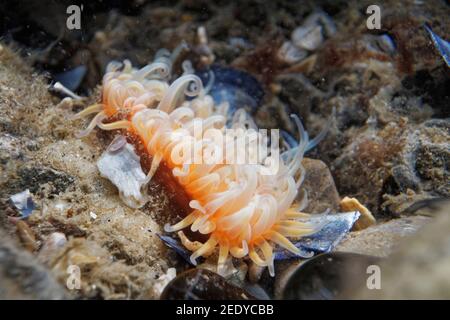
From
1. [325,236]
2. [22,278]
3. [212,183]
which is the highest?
[212,183]

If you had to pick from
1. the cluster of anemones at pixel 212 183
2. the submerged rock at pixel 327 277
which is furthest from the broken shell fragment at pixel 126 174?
the submerged rock at pixel 327 277

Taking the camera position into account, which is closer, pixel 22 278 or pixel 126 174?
pixel 22 278

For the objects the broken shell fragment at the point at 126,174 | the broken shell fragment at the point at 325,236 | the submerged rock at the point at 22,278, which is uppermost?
the broken shell fragment at the point at 126,174

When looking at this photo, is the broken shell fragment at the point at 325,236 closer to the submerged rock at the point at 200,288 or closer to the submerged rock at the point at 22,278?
the submerged rock at the point at 200,288

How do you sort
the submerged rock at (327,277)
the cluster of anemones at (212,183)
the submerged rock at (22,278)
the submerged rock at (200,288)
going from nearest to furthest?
the submerged rock at (22,278), the submerged rock at (327,277), the submerged rock at (200,288), the cluster of anemones at (212,183)

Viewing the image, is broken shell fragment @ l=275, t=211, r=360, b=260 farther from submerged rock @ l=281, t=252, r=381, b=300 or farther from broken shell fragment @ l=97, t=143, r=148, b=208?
broken shell fragment @ l=97, t=143, r=148, b=208

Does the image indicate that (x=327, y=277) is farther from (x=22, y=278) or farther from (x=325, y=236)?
(x=22, y=278)

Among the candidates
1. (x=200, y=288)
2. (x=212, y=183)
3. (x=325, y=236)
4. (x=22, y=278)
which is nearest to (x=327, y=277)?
(x=200, y=288)
